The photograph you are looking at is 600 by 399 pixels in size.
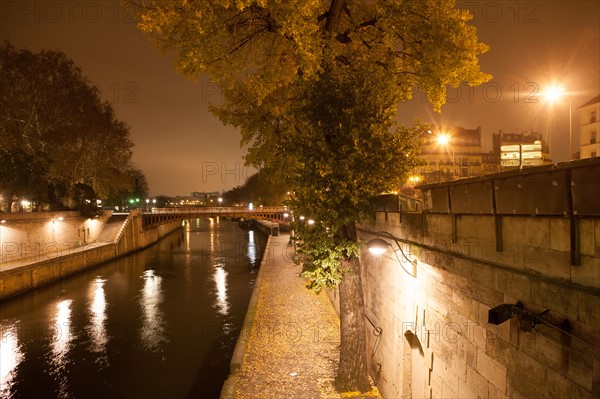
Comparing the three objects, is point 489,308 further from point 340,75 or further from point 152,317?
point 152,317

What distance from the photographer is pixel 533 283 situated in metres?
4.57

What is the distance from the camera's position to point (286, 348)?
13.3m

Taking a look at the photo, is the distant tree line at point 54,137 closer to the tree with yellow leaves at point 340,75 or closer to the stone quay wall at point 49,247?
the stone quay wall at point 49,247

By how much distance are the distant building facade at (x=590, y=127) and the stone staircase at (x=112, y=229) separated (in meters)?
54.3

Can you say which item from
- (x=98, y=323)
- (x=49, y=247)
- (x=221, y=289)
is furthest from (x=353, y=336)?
(x=49, y=247)

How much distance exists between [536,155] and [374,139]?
6.31 meters

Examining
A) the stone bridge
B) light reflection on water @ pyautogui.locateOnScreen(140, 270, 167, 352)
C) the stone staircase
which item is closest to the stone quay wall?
the stone staircase

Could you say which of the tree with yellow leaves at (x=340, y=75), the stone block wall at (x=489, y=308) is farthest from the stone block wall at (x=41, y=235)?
the stone block wall at (x=489, y=308)

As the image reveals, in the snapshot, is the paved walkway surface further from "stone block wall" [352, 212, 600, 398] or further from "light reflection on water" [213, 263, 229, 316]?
"light reflection on water" [213, 263, 229, 316]

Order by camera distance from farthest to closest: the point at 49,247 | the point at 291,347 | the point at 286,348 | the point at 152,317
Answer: the point at 49,247 → the point at 152,317 → the point at 291,347 → the point at 286,348

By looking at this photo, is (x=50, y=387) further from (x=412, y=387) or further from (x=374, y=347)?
(x=412, y=387)

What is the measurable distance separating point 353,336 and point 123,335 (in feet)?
46.5

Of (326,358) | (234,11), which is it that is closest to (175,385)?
(326,358)

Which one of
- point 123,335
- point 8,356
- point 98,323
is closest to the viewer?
point 8,356
